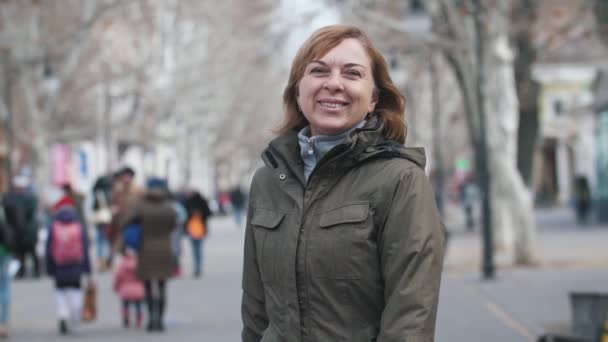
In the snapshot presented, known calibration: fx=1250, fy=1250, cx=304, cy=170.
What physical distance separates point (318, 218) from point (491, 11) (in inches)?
746

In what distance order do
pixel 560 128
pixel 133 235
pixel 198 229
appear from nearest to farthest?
pixel 133 235, pixel 198 229, pixel 560 128

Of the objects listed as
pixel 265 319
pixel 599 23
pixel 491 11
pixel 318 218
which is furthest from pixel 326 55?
pixel 491 11

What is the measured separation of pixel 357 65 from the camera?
3.83 meters

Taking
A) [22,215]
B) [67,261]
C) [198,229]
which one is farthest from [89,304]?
[198,229]

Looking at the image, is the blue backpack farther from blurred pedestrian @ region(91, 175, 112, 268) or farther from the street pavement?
blurred pedestrian @ region(91, 175, 112, 268)

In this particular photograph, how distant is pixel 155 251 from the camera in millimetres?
13828

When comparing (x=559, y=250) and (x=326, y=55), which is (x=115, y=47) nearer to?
(x=559, y=250)

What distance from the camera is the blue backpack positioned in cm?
1398

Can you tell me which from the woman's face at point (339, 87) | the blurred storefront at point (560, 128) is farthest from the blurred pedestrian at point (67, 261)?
the blurred storefront at point (560, 128)

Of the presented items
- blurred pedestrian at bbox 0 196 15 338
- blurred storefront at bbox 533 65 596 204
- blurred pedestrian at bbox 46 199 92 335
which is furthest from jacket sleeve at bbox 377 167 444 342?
blurred storefront at bbox 533 65 596 204

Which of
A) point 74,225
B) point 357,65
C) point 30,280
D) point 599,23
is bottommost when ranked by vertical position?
point 30,280

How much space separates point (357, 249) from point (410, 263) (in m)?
0.16

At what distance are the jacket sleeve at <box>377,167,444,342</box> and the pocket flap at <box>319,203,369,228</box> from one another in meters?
0.07

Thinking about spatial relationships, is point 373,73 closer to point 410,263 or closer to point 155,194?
point 410,263
